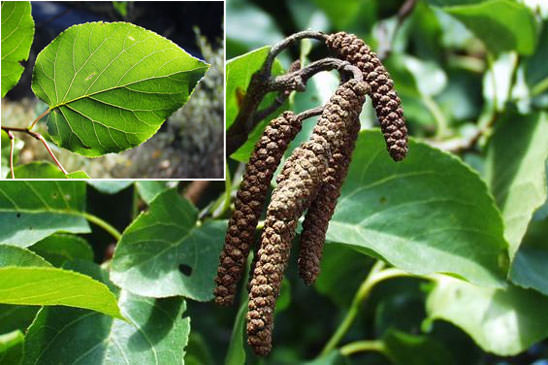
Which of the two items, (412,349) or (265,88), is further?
(412,349)

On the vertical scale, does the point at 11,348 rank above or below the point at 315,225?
below

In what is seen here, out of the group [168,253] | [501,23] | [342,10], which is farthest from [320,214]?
[342,10]

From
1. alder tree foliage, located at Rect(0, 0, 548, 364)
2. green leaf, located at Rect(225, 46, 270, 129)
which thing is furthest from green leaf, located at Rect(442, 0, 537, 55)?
green leaf, located at Rect(225, 46, 270, 129)

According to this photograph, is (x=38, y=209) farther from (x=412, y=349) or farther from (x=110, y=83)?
(x=412, y=349)

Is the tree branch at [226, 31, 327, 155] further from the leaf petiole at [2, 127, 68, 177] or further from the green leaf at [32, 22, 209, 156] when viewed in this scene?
the leaf petiole at [2, 127, 68, 177]

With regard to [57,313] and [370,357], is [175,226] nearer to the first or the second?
[57,313]

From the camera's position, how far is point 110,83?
0.75 metres

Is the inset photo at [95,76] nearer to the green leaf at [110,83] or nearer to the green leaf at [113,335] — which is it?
the green leaf at [110,83]

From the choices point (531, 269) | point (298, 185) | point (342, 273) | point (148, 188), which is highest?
point (298, 185)

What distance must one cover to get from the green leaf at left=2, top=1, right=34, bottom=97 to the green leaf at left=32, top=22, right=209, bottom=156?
24 millimetres

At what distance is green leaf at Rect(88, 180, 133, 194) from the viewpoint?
99 cm

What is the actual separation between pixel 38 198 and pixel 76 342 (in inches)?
8.6

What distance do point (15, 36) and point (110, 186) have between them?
0.28 metres

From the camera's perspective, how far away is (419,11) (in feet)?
5.23
